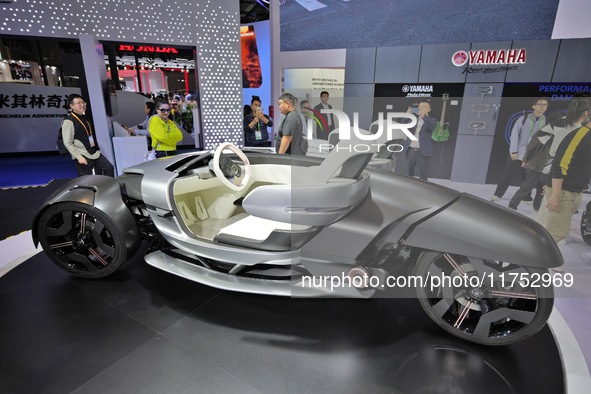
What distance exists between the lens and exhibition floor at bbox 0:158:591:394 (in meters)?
1.72

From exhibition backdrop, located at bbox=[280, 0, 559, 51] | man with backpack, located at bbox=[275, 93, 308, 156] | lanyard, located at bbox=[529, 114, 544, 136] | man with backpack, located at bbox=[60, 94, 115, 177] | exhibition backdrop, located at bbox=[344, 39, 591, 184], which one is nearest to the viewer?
lanyard, located at bbox=[529, 114, 544, 136]

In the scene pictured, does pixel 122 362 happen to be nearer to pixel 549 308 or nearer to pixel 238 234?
pixel 238 234

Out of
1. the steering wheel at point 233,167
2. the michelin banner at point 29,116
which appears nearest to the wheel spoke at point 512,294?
the steering wheel at point 233,167

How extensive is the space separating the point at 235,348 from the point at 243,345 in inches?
2.0

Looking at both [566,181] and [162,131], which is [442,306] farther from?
[162,131]

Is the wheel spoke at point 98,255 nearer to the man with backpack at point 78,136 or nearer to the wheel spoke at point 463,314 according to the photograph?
the man with backpack at point 78,136

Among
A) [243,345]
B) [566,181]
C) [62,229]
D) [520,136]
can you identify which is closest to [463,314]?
[243,345]

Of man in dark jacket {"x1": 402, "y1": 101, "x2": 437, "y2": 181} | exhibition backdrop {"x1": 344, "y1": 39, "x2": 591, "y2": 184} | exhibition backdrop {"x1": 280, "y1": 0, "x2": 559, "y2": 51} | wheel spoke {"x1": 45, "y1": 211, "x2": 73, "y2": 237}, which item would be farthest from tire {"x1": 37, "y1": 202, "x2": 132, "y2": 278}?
exhibition backdrop {"x1": 280, "y1": 0, "x2": 559, "y2": 51}

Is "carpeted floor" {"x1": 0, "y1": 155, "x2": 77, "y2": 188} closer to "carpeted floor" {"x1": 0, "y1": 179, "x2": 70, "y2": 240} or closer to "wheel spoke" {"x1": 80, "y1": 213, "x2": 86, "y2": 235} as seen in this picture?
"carpeted floor" {"x1": 0, "y1": 179, "x2": 70, "y2": 240}

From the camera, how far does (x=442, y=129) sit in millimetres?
5449

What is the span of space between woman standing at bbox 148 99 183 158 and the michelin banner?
633cm

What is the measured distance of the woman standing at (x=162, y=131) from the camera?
489 centimetres

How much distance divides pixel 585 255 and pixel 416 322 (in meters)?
2.27

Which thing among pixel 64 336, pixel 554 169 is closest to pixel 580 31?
pixel 554 169
